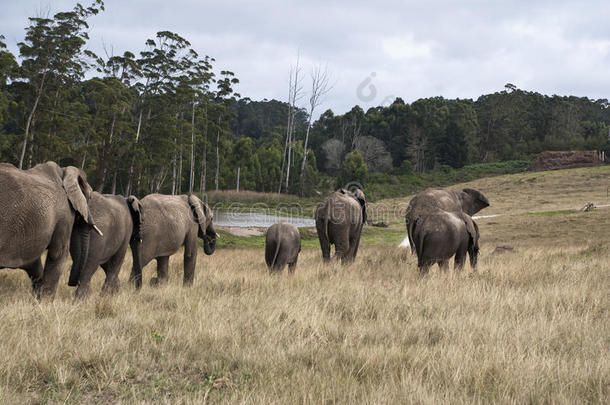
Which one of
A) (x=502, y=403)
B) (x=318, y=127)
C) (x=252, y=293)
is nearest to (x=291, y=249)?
(x=252, y=293)

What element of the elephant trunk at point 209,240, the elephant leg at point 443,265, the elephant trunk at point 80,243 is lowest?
the elephant leg at point 443,265

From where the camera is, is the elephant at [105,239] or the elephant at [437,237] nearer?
the elephant at [105,239]

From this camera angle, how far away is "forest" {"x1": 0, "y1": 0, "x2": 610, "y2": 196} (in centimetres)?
2816

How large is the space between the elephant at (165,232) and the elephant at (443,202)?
483 cm

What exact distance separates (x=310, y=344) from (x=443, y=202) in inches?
296

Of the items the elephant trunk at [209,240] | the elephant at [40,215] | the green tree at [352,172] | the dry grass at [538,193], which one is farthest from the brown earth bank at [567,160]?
the elephant at [40,215]

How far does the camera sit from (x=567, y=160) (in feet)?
209

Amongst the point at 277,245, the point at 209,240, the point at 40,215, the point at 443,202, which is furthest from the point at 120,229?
the point at 443,202

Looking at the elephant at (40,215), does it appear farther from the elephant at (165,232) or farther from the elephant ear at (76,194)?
the elephant at (165,232)

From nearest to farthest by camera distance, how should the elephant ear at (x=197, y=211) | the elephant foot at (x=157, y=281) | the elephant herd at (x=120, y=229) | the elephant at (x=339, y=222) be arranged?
1. the elephant herd at (x=120, y=229)
2. the elephant foot at (x=157, y=281)
3. the elephant ear at (x=197, y=211)
4. the elephant at (x=339, y=222)

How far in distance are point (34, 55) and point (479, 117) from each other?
245ft

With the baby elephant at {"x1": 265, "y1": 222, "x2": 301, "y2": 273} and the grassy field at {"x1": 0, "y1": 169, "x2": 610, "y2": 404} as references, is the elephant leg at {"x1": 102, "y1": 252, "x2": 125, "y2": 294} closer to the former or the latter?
the grassy field at {"x1": 0, "y1": 169, "x2": 610, "y2": 404}

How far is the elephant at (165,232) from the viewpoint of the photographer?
278 inches

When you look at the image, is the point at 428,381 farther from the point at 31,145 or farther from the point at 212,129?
the point at 212,129
